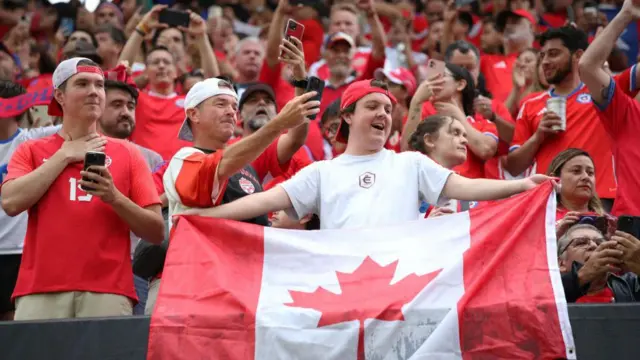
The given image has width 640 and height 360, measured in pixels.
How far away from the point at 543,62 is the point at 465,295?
3.75m

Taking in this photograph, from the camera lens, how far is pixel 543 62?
8.80 metres

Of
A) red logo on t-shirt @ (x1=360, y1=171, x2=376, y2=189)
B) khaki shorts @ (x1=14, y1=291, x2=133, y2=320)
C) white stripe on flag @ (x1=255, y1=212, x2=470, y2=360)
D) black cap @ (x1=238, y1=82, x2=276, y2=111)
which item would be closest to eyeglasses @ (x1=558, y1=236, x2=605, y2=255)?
white stripe on flag @ (x1=255, y1=212, x2=470, y2=360)

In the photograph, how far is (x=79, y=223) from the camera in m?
6.37

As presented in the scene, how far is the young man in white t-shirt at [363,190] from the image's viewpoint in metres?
6.04

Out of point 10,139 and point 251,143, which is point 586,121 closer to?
point 251,143

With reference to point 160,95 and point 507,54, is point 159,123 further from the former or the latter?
point 507,54

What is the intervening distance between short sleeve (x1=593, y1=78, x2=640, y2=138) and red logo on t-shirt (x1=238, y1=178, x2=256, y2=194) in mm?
2644

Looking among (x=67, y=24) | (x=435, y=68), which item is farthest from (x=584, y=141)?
(x=67, y=24)

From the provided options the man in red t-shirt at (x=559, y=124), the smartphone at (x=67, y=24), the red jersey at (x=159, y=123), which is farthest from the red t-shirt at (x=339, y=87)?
the smartphone at (x=67, y=24)

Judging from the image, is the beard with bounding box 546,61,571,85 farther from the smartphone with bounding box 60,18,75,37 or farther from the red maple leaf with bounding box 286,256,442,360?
the smartphone with bounding box 60,18,75,37

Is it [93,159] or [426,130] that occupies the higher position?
[426,130]

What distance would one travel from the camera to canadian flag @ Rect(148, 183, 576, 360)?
18.0 feet

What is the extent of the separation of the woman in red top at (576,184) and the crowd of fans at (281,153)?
0.04ft

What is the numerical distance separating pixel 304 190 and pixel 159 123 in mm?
3620
